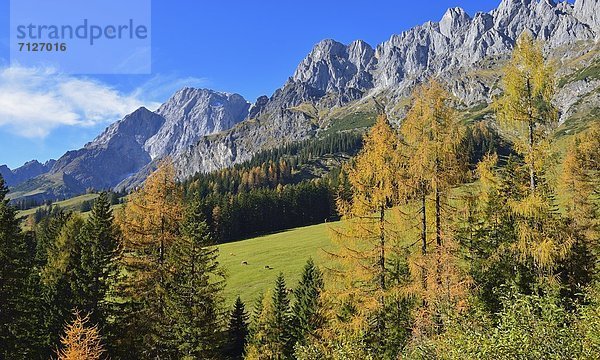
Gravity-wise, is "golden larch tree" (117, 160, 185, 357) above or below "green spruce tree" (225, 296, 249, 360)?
above

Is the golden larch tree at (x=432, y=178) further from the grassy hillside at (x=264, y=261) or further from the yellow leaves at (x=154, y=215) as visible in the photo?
the grassy hillside at (x=264, y=261)

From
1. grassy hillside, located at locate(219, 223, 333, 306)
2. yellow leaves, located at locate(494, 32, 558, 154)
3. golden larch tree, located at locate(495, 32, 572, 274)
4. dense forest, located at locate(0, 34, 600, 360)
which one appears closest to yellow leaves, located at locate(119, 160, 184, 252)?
dense forest, located at locate(0, 34, 600, 360)

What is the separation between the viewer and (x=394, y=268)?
25844 millimetres

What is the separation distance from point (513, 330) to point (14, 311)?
105ft

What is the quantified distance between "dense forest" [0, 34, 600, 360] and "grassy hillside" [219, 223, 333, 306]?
18.1 m

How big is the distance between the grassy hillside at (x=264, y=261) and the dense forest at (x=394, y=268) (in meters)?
18.1

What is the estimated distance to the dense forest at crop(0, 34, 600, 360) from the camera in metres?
16.3

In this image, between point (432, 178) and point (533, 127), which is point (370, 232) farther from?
point (533, 127)

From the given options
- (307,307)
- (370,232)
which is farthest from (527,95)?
(307,307)

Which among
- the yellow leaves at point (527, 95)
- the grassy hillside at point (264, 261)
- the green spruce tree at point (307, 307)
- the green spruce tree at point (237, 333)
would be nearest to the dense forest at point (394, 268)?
the yellow leaves at point (527, 95)

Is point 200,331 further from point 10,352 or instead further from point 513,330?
point 513,330

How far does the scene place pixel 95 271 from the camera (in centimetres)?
3325

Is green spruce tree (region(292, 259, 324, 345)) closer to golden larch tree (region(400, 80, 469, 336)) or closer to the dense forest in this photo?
the dense forest

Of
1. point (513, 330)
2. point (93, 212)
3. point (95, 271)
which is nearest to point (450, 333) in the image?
point (513, 330)
